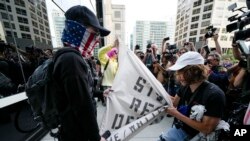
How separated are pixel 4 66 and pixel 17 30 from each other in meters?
0.69

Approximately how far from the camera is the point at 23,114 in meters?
3.10

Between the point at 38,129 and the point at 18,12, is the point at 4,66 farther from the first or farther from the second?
the point at 38,129

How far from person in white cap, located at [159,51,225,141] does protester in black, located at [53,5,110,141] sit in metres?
0.82

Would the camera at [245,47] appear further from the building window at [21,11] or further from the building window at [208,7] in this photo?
the building window at [208,7]

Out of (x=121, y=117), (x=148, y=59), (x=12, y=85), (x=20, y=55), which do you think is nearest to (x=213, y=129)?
(x=121, y=117)

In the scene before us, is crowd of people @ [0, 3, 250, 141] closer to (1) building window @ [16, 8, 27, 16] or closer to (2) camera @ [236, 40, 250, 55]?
(2) camera @ [236, 40, 250, 55]

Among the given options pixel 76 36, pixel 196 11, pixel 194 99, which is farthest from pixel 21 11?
pixel 196 11

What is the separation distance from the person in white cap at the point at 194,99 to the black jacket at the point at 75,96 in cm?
81

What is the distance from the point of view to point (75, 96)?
3.19 ft

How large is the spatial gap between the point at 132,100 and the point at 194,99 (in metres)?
0.61

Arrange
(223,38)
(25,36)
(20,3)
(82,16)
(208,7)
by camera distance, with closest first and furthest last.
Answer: (82,16) → (20,3) → (25,36) → (223,38) → (208,7)

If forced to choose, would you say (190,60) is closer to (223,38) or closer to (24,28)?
(24,28)

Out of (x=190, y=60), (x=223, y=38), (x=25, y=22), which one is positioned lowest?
(x=190, y=60)

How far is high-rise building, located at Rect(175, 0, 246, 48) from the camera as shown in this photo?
53531mm
